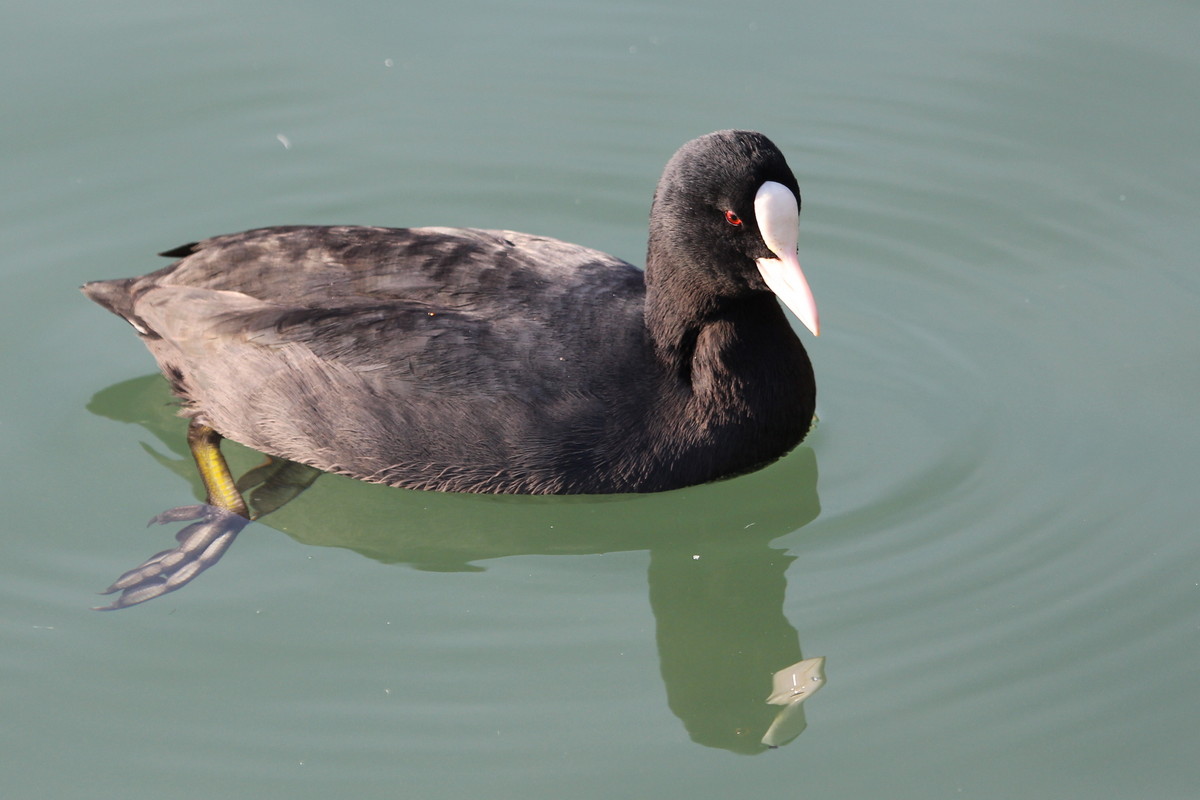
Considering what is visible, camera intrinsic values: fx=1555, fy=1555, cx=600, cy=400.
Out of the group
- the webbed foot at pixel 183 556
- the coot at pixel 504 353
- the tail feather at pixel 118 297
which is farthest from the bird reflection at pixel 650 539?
the tail feather at pixel 118 297

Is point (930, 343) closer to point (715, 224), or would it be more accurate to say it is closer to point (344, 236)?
point (715, 224)

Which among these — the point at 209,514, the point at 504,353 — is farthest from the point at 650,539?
the point at 209,514

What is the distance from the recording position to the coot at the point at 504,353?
5609mm

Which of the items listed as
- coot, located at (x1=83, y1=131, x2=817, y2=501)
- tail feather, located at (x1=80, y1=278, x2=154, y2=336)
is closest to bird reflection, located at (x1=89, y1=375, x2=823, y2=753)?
coot, located at (x1=83, y1=131, x2=817, y2=501)

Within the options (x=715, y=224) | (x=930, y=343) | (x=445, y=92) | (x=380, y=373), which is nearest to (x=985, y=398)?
(x=930, y=343)

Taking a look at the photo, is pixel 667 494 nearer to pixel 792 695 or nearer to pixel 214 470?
pixel 792 695

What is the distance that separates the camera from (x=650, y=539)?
18.8ft

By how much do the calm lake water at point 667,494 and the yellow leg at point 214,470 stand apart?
0.36ft

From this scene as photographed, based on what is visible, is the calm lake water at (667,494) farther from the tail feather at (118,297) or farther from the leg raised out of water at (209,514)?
the tail feather at (118,297)

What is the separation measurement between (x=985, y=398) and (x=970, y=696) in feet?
5.48

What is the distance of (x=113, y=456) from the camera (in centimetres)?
606

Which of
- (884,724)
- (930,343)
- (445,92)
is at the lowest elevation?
(884,724)

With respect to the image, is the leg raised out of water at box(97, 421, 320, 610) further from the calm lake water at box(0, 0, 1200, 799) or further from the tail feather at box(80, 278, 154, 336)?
the tail feather at box(80, 278, 154, 336)

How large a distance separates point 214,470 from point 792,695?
2405mm
